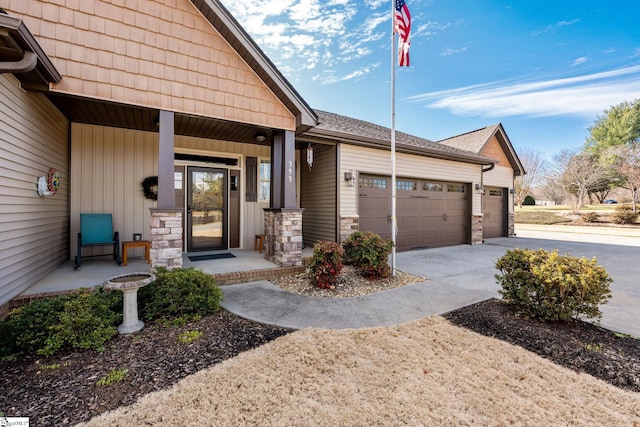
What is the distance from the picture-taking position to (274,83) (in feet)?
16.7

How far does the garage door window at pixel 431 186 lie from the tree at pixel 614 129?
23644 millimetres

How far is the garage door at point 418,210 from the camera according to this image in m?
7.68

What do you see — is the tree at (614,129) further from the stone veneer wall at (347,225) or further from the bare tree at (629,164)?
the stone veneer wall at (347,225)

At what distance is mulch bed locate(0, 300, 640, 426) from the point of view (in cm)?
197

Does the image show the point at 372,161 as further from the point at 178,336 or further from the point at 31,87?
the point at 31,87

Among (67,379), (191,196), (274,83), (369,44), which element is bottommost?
(67,379)

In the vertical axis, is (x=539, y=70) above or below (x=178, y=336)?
above

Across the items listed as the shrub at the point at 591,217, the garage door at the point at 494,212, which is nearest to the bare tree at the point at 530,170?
the shrub at the point at 591,217

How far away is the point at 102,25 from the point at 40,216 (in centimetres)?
306

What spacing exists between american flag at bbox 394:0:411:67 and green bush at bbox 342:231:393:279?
360 centimetres

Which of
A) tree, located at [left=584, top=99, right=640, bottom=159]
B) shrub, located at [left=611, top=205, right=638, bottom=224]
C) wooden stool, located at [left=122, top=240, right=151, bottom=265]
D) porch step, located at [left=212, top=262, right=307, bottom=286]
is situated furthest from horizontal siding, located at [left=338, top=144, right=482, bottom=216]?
tree, located at [left=584, top=99, right=640, bottom=159]

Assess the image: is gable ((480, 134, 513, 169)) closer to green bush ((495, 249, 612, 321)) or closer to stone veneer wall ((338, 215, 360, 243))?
stone veneer wall ((338, 215, 360, 243))

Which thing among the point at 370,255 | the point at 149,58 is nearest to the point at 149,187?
the point at 149,58

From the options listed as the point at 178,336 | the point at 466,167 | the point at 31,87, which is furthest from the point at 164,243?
the point at 466,167
